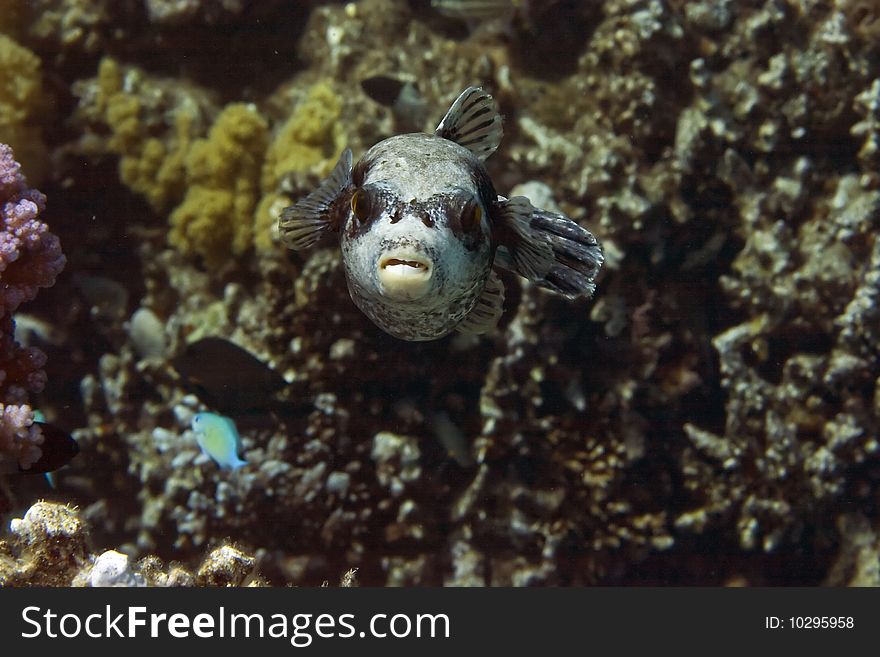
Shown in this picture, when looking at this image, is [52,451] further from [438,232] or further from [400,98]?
[400,98]

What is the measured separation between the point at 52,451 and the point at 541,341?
3.25 meters

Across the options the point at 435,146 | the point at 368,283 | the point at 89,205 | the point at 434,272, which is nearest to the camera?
the point at 434,272

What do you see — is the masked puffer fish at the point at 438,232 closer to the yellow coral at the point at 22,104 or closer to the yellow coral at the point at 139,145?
the yellow coral at the point at 139,145

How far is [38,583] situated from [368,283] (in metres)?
1.97

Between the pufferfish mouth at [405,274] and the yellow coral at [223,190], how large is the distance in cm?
386

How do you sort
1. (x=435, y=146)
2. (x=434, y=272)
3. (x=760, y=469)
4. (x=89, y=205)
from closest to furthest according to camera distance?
1. (x=434, y=272)
2. (x=435, y=146)
3. (x=760, y=469)
4. (x=89, y=205)

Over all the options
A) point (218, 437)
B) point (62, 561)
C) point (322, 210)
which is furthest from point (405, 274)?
point (218, 437)

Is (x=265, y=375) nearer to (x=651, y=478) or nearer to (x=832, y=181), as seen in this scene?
(x=651, y=478)

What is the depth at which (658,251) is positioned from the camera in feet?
16.7

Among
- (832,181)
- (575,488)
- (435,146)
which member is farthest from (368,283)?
(832,181)

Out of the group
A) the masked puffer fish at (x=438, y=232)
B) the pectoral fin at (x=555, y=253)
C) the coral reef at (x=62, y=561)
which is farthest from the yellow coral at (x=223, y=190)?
the pectoral fin at (x=555, y=253)

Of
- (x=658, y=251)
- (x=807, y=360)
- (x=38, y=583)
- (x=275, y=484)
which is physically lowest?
(x=38, y=583)

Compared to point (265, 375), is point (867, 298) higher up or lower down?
higher up

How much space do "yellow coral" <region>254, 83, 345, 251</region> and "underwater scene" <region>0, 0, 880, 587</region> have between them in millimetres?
35
